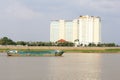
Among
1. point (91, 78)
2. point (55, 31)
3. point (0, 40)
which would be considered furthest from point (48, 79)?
point (55, 31)

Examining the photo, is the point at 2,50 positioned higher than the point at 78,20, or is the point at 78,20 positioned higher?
the point at 78,20

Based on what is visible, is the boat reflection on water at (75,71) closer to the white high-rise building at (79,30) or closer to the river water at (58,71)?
the river water at (58,71)

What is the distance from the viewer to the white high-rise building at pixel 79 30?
582 ft

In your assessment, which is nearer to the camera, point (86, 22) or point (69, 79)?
point (69, 79)

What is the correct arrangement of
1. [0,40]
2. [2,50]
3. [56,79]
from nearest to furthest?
[56,79] → [2,50] → [0,40]

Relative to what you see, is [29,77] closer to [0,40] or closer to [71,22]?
[0,40]

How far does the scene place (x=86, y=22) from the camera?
184 m

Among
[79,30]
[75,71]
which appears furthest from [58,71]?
[79,30]

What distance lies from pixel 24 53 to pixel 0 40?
73008 mm

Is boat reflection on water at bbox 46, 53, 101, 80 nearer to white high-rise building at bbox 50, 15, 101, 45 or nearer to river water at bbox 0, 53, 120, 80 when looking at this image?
river water at bbox 0, 53, 120, 80

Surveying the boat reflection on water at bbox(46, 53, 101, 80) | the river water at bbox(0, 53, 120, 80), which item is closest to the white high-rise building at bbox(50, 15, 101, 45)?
the boat reflection on water at bbox(46, 53, 101, 80)

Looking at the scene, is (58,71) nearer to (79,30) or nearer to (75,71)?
(75,71)

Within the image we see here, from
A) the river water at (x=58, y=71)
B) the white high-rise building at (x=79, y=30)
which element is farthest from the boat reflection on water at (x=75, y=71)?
the white high-rise building at (x=79, y=30)

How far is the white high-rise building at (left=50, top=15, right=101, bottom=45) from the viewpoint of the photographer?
177500mm
